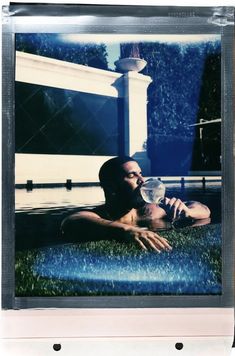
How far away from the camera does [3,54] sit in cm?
181

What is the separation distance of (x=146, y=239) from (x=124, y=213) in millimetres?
130

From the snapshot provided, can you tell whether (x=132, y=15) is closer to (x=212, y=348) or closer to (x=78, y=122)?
(x=78, y=122)

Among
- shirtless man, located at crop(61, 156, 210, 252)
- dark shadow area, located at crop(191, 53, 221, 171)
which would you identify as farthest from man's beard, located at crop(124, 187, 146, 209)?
dark shadow area, located at crop(191, 53, 221, 171)

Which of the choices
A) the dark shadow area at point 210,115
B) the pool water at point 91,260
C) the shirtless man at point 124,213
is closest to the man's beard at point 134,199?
the shirtless man at point 124,213

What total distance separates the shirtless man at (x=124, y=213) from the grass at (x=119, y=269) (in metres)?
0.03

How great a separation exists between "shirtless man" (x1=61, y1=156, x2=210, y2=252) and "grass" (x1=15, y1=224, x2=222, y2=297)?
0.03m

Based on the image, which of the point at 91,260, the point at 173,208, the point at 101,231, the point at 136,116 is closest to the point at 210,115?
the point at 136,116

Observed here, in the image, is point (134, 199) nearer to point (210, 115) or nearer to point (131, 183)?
point (131, 183)

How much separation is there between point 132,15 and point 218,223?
868mm

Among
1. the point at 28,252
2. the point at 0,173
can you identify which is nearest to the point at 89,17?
the point at 0,173

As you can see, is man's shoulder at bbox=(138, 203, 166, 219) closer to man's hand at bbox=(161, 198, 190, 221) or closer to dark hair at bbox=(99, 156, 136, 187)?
man's hand at bbox=(161, 198, 190, 221)

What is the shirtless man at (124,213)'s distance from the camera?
1815 mm

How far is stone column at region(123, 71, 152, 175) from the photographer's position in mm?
1827

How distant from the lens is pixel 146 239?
1820 millimetres
